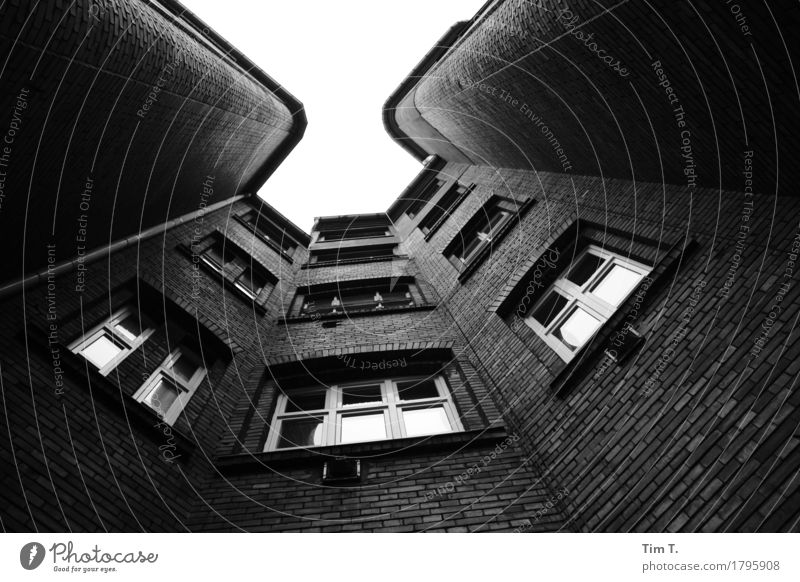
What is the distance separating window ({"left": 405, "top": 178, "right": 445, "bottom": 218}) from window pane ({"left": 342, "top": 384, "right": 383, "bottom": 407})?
37.4 feet

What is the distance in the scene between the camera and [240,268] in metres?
11.4

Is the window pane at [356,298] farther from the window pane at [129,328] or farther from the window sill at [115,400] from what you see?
the window sill at [115,400]

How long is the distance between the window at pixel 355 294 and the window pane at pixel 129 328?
4911 millimetres

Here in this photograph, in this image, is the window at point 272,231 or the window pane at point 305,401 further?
the window at point 272,231

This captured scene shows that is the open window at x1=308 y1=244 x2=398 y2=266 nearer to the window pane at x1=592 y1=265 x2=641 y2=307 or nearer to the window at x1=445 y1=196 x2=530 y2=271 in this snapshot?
the window at x1=445 y1=196 x2=530 y2=271

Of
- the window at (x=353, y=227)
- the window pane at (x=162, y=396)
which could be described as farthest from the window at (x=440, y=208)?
the window pane at (x=162, y=396)

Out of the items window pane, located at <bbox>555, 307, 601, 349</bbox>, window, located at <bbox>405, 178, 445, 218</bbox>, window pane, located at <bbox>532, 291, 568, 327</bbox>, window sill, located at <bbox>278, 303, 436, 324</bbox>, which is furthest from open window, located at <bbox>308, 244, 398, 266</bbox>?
window pane, located at <bbox>555, 307, 601, 349</bbox>

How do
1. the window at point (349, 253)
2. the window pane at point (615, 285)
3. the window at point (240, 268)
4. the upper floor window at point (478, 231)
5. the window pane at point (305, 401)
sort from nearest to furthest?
→ the window pane at point (615, 285) < the window pane at point (305, 401) < the upper floor window at point (478, 231) < the window at point (240, 268) < the window at point (349, 253)

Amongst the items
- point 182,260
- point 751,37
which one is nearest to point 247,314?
point 182,260

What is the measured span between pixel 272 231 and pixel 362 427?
11541 millimetres

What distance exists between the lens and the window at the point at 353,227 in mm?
18656

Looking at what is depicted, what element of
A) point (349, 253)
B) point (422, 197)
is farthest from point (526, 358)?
point (422, 197)

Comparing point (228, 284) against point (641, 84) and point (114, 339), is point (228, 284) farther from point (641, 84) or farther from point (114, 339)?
point (641, 84)

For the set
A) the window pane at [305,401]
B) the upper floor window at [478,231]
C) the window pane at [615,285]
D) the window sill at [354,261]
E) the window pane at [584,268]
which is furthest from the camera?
the window sill at [354,261]
